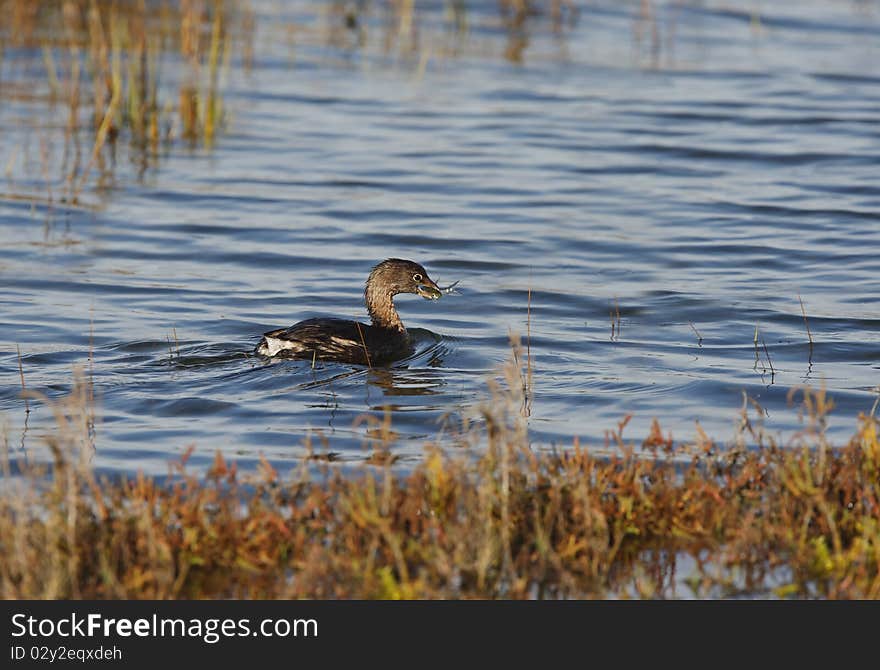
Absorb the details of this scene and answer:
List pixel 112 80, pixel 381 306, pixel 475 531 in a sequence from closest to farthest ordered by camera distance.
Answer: pixel 475 531, pixel 381 306, pixel 112 80

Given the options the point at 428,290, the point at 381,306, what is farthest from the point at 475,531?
the point at 428,290

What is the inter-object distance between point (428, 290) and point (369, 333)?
852mm

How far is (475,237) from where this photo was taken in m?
14.5

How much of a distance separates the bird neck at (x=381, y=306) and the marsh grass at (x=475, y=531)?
4581 millimetres

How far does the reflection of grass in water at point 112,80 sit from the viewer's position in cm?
1648

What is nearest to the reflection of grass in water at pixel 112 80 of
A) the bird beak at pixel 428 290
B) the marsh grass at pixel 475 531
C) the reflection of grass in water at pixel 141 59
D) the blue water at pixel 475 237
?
the reflection of grass in water at pixel 141 59

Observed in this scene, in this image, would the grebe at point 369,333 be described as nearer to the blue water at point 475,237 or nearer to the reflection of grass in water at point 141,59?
the blue water at point 475,237

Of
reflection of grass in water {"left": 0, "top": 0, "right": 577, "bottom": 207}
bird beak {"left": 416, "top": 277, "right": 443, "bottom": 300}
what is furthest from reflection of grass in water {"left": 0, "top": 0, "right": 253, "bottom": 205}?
bird beak {"left": 416, "top": 277, "right": 443, "bottom": 300}

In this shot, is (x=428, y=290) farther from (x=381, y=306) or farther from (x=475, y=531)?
(x=475, y=531)

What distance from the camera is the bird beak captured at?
11.3m

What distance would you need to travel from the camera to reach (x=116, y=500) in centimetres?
602

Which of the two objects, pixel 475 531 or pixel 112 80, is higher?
pixel 112 80
